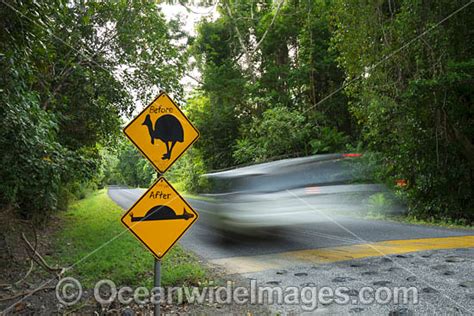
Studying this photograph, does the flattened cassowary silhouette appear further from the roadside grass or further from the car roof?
the car roof

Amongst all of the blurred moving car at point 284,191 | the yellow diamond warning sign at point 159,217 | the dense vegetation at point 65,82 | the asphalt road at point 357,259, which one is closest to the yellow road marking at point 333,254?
the asphalt road at point 357,259

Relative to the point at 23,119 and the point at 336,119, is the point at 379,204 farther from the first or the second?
the point at 23,119

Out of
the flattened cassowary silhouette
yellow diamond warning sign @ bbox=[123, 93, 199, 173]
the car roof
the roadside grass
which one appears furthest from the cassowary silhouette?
the car roof

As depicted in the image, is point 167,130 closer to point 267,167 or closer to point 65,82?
point 267,167

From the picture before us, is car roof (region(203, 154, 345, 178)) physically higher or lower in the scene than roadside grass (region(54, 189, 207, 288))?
higher

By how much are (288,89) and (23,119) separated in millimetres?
9435

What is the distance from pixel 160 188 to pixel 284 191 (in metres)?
2.65

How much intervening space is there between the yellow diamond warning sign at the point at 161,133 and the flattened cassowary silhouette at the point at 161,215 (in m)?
0.40

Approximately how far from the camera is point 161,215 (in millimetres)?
3861

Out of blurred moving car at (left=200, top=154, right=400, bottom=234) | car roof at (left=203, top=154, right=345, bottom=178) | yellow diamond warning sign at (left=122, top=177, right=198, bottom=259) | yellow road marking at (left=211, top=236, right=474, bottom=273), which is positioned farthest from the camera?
car roof at (left=203, top=154, right=345, bottom=178)

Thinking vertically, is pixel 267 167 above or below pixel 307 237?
above

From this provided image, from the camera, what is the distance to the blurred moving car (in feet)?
19.7

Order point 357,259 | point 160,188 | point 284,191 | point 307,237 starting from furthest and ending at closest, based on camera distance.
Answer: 1. point 307,237
2. point 284,191
3. point 357,259
4. point 160,188

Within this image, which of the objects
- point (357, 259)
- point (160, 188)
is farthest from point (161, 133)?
point (357, 259)
